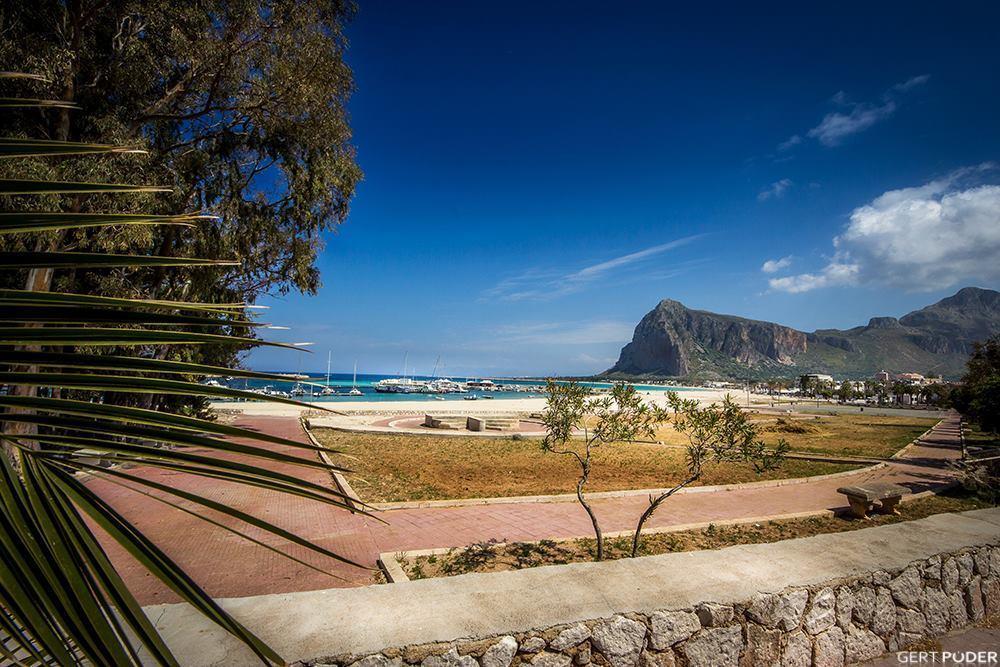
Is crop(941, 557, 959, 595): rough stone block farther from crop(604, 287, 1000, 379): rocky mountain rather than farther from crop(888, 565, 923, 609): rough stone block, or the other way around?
crop(604, 287, 1000, 379): rocky mountain

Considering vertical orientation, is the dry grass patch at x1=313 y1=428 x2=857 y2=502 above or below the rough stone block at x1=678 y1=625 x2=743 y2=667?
below

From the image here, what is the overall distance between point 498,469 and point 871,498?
750 centimetres

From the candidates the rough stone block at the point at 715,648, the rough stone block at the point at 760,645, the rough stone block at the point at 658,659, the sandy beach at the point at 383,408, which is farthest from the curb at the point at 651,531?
the sandy beach at the point at 383,408

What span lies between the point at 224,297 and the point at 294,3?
7.84 m

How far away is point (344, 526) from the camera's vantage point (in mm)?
7055

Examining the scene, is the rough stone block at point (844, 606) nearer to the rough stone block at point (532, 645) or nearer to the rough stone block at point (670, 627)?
the rough stone block at point (670, 627)

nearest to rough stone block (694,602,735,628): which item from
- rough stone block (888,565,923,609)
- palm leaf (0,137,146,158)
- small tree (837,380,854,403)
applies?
rough stone block (888,565,923,609)

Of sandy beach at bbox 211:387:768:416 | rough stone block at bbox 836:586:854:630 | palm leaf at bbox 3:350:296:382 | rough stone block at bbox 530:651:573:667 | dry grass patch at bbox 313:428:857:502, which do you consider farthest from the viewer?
sandy beach at bbox 211:387:768:416

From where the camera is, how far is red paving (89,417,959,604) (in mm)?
5168

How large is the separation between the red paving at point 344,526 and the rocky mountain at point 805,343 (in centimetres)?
16696

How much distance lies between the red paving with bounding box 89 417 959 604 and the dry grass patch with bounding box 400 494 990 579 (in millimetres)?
432

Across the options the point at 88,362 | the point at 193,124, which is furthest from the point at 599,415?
the point at 193,124

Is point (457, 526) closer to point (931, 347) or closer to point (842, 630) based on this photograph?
point (842, 630)

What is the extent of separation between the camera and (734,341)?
187 metres
